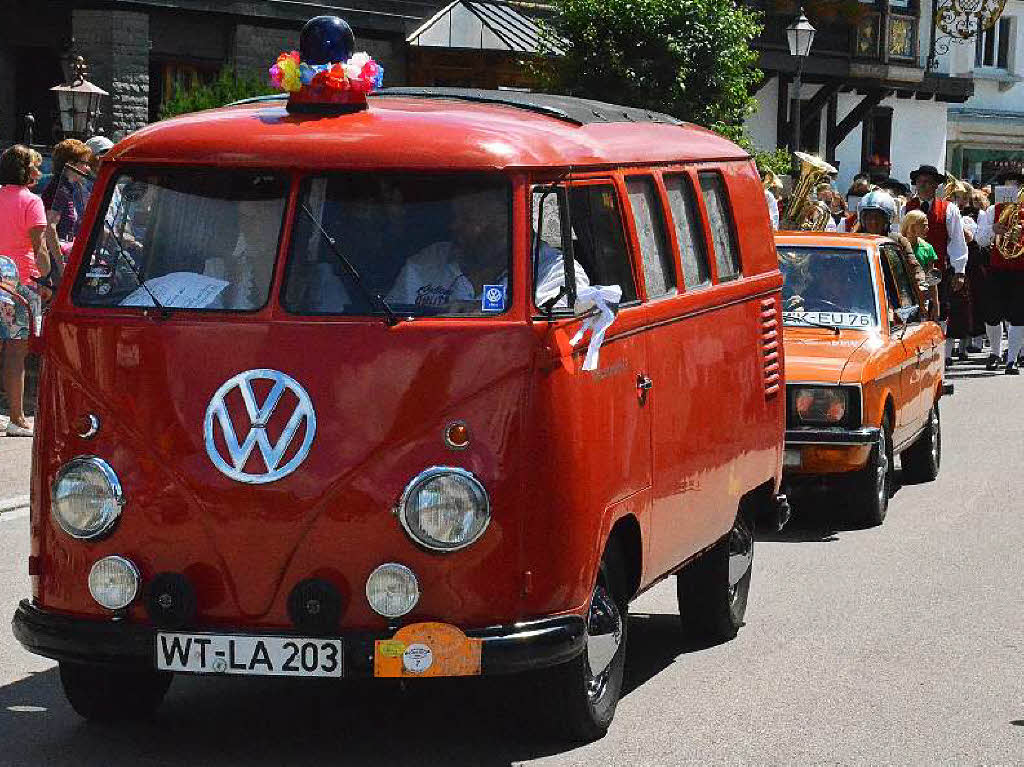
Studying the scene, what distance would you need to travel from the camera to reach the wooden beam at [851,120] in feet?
150

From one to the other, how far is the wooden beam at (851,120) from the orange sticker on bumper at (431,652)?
40313 millimetres

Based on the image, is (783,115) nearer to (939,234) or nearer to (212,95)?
(939,234)

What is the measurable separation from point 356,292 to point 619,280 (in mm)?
1121

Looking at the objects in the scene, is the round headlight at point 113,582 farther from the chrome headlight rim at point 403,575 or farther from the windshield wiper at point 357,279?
the windshield wiper at point 357,279

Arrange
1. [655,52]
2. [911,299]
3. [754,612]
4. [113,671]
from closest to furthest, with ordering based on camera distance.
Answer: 1. [113,671]
2. [754,612]
3. [911,299]
4. [655,52]

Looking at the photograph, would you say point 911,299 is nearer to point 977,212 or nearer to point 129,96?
point 977,212

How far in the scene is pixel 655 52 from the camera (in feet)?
90.1

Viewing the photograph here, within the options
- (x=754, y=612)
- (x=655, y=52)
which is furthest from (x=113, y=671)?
(x=655, y=52)

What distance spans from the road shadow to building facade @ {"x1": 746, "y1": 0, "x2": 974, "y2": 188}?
3442cm

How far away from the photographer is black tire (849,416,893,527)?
12.5m

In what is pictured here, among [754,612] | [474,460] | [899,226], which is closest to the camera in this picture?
[474,460]

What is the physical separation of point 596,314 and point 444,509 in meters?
0.82

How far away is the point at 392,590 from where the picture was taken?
646 centimetres

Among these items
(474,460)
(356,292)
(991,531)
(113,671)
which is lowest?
(991,531)
